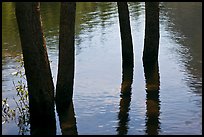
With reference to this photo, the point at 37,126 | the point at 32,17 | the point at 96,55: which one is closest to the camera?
the point at 32,17

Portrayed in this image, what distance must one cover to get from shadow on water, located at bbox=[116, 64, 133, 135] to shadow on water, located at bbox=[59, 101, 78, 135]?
1.42 metres

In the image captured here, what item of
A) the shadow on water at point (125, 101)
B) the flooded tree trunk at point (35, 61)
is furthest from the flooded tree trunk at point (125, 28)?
the flooded tree trunk at point (35, 61)

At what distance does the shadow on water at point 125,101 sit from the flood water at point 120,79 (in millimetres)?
32

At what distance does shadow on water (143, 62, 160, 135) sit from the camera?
495 inches

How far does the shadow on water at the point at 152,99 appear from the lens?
41.2 ft

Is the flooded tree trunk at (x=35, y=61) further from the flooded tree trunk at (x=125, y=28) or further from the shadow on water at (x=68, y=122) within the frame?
the flooded tree trunk at (x=125, y=28)

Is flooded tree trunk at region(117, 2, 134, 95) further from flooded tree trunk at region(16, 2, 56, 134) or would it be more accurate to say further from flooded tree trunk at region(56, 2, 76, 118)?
flooded tree trunk at region(16, 2, 56, 134)

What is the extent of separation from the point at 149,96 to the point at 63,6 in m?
5.11

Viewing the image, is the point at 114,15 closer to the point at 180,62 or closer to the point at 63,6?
the point at 180,62

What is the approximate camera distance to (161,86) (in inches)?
675

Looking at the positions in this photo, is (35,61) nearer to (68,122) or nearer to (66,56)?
(66,56)

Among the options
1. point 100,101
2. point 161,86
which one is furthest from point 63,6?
point 161,86

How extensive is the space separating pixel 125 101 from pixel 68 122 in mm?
2934

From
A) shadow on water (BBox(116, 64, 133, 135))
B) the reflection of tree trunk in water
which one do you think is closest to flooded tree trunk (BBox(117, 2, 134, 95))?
shadow on water (BBox(116, 64, 133, 135))
